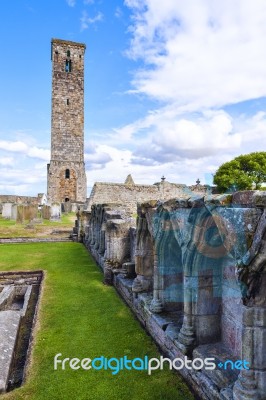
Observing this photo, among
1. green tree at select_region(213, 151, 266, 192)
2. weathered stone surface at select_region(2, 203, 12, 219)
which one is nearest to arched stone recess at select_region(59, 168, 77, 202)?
weathered stone surface at select_region(2, 203, 12, 219)

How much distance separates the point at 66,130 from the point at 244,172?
22.6 meters

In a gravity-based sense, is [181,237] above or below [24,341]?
above

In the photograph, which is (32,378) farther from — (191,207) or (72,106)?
(72,106)

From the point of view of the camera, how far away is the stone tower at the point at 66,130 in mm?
36094

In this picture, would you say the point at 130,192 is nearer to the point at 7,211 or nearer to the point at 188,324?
the point at 7,211

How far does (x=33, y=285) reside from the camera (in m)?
7.67

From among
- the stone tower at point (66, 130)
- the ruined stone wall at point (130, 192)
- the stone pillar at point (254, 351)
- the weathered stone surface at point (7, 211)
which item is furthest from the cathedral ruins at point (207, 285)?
the stone tower at point (66, 130)

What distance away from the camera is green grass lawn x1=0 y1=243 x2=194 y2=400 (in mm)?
3336

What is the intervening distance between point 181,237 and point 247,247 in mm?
1480

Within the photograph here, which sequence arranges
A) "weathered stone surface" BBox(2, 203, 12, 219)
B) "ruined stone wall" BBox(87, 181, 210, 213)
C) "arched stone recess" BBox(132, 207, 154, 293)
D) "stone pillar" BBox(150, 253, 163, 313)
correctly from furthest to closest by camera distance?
"ruined stone wall" BBox(87, 181, 210, 213), "weathered stone surface" BBox(2, 203, 12, 219), "arched stone recess" BBox(132, 207, 154, 293), "stone pillar" BBox(150, 253, 163, 313)

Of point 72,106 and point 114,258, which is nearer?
point 114,258

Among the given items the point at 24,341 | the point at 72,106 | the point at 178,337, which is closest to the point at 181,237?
the point at 178,337

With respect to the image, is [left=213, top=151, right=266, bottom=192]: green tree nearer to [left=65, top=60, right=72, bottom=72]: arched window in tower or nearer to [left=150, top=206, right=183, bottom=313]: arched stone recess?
[left=65, top=60, right=72, bottom=72]: arched window in tower

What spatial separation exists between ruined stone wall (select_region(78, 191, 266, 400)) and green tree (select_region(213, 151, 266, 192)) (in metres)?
33.7
